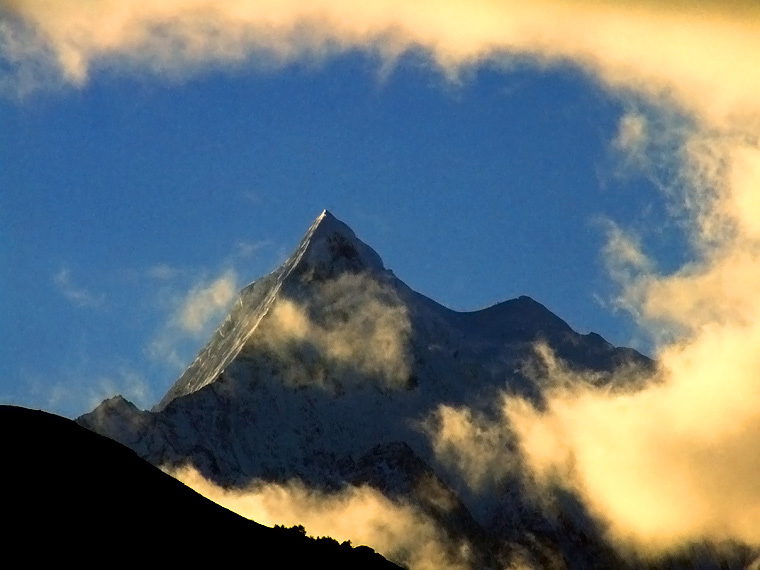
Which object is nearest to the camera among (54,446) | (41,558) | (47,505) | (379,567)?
(41,558)

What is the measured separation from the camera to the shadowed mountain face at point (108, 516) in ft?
410

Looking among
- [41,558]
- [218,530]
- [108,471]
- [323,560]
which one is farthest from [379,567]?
[41,558]

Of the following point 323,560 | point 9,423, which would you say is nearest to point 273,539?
point 323,560

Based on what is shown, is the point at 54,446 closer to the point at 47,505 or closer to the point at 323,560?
the point at 47,505

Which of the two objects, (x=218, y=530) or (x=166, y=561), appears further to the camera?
(x=218, y=530)

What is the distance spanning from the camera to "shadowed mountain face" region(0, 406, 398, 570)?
12500 centimetres

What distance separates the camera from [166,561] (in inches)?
5079

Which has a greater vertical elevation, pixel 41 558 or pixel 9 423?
pixel 9 423

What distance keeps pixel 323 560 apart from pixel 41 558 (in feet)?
104

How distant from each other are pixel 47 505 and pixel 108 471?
42.5 feet

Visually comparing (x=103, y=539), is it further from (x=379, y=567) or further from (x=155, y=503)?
(x=379, y=567)

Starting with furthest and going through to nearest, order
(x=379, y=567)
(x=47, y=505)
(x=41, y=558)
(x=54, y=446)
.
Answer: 1. (x=379, y=567)
2. (x=54, y=446)
3. (x=47, y=505)
4. (x=41, y=558)

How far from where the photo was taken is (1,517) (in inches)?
4877

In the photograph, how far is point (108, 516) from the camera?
13262cm
